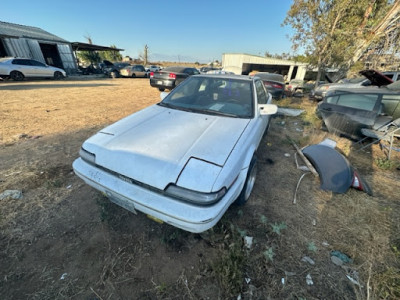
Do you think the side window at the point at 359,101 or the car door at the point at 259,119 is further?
the side window at the point at 359,101

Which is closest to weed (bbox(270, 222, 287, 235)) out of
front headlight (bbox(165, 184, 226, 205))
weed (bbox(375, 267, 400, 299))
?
weed (bbox(375, 267, 400, 299))

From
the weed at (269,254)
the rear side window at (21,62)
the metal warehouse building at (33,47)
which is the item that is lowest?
the weed at (269,254)

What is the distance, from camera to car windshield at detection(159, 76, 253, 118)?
2.32 m

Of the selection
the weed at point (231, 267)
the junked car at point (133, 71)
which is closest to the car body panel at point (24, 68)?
the junked car at point (133, 71)

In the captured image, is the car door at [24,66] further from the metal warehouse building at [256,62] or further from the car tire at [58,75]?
the metal warehouse building at [256,62]

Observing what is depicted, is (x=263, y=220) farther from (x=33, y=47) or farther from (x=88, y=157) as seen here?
(x=33, y=47)

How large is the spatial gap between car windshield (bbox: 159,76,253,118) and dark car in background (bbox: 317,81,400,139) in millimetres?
2817

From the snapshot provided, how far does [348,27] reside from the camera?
9398 mm

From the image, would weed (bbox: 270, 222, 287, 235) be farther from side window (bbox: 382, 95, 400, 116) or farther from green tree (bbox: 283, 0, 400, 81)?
green tree (bbox: 283, 0, 400, 81)

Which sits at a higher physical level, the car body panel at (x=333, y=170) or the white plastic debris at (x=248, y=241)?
the car body panel at (x=333, y=170)

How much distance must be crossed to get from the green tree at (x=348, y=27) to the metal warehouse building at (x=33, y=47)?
2038cm

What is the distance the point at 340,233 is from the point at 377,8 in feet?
48.5

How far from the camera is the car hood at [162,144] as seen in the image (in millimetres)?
1397

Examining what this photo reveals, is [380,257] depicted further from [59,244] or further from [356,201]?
[59,244]
